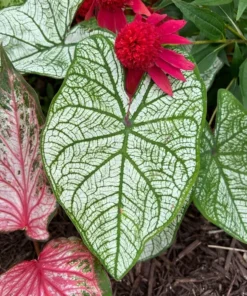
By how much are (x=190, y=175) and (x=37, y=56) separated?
19.9 inches

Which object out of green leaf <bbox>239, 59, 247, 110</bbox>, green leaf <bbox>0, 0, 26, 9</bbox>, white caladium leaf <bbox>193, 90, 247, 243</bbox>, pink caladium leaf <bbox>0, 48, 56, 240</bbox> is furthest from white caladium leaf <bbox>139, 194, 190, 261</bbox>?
green leaf <bbox>0, 0, 26, 9</bbox>

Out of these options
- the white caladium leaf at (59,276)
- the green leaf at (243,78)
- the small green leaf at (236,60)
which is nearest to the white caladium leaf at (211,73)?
the small green leaf at (236,60)

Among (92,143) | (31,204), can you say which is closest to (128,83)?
(92,143)

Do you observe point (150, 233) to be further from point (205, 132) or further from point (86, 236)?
point (205, 132)

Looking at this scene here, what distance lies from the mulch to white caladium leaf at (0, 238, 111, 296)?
0.84 ft

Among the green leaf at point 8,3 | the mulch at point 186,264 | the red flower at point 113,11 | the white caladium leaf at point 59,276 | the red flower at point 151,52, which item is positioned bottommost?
the mulch at point 186,264

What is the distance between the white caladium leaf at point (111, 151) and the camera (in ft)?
3.16

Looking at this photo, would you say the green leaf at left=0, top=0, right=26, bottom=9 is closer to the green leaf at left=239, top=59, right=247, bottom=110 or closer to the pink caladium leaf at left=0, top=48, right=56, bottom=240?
the pink caladium leaf at left=0, top=48, right=56, bottom=240

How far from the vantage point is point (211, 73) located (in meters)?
1.27

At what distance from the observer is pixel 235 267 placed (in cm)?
138

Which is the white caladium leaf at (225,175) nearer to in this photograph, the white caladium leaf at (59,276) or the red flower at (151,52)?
the red flower at (151,52)

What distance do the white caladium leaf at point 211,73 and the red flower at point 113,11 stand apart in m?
0.28

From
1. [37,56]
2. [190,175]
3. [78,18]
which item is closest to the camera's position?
[190,175]

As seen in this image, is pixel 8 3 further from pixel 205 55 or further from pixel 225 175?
pixel 225 175
